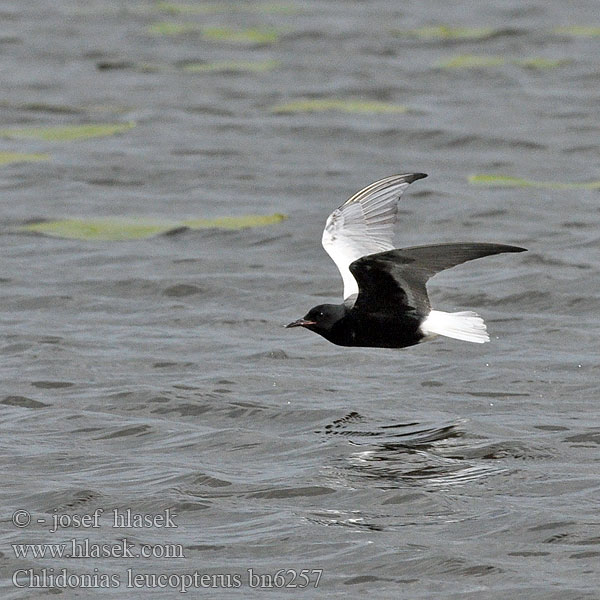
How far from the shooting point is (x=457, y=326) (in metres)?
9.99

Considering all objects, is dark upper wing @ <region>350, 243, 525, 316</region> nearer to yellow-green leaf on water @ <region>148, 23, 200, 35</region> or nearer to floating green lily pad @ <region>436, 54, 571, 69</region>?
floating green lily pad @ <region>436, 54, 571, 69</region>

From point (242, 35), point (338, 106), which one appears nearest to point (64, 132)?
point (338, 106)

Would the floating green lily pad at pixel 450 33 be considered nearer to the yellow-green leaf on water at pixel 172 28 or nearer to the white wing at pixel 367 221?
the yellow-green leaf on water at pixel 172 28

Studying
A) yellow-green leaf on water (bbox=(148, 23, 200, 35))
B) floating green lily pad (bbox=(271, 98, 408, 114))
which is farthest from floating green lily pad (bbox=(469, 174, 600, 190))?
yellow-green leaf on water (bbox=(148, 23, 200, 35))

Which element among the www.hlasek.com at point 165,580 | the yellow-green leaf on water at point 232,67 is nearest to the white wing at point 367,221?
the www.hlasek.com at point 165,580

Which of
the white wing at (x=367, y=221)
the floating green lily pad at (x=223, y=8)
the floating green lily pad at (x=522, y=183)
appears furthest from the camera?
the floating green lily pad at (x=223, y=8)

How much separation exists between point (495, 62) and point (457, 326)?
41.7ft

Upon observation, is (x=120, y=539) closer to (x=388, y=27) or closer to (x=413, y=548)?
(x=413, y=548)

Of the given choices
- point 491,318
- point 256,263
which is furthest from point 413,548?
point 256,263

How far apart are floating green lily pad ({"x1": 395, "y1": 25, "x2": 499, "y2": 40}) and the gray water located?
0.27 meters

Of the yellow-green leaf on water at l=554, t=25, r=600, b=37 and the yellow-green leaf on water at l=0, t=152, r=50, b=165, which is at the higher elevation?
the yellow-green leaf on water at l=554, t=25, r=600, b=37

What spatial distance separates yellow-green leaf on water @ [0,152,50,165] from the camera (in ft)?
56.9

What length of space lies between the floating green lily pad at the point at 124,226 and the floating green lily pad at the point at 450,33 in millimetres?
9353

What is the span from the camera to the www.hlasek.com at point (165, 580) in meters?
7.58
